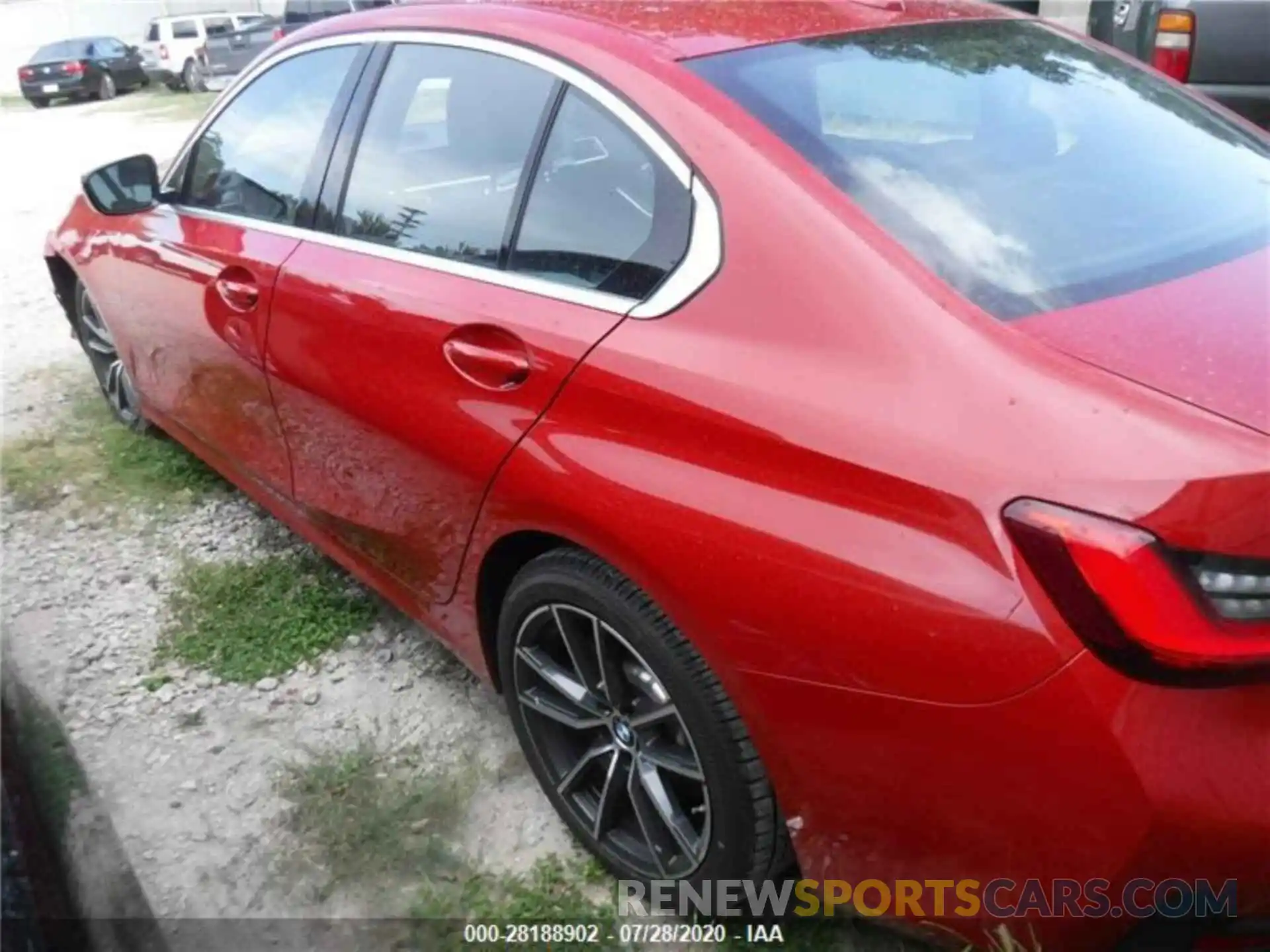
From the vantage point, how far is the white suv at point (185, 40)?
2398 cm

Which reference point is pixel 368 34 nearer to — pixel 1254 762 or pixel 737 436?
pixel 737 436

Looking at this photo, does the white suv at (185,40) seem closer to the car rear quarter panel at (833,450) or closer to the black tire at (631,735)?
the black tire at (631,735)

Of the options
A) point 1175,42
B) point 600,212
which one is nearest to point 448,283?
point 600,212

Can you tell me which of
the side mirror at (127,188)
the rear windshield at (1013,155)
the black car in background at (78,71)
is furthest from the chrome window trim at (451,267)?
the black car in background at (78,71)

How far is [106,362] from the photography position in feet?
15.3

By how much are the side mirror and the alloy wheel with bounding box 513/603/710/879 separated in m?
2.19

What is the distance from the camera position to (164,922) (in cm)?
239

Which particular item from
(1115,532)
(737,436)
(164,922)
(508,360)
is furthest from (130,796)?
(1115,532)

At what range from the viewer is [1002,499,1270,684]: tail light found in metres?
1.43

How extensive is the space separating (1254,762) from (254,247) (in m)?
2.54

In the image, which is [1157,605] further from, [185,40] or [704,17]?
[185,40]

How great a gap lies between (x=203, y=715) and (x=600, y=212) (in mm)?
1756

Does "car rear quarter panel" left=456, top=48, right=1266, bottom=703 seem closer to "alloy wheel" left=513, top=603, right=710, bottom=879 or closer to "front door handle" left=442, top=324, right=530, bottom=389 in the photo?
"front door handle" left=442, top=324, right=530, bottom=389

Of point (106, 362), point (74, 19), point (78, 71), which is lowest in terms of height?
point (78, 71)
